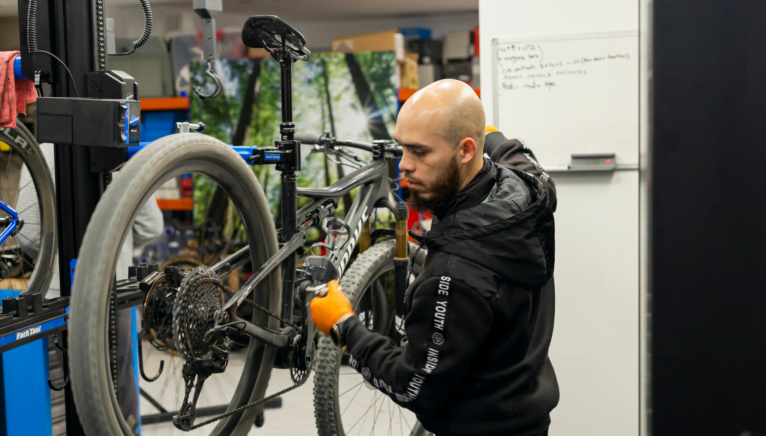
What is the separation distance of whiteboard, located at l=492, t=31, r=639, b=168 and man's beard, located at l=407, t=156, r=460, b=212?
126cm

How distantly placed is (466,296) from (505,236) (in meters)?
0.14

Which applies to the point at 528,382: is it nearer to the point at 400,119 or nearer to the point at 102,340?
the point at 400,119

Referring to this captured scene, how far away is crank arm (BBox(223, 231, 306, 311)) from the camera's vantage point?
4.72 ft

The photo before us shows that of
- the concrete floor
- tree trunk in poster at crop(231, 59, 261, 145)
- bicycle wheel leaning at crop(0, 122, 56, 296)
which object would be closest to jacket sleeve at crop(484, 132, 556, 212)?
the concrete floor

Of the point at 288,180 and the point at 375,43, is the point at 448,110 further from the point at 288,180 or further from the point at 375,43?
the point at 375,43

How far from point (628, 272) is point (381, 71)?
2480mm

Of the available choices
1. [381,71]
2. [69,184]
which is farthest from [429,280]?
[381,71]

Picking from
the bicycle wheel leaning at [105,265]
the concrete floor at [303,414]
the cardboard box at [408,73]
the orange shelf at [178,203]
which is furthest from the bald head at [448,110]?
the orange shelf at [178,203]

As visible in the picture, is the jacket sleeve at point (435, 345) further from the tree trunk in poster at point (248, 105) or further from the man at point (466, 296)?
the tree trunk in poster at point (248, 105)

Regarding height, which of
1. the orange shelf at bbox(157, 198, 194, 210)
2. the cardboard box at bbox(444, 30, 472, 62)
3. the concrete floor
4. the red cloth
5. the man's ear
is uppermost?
the cardboard box at bbox(444, 30, 472, 62)

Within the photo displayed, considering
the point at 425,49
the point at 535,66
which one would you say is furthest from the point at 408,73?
the point at 535,66

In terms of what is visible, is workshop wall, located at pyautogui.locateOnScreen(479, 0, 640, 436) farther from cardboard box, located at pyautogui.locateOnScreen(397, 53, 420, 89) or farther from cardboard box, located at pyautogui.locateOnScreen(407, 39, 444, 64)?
cardboard box, located at pyautogui.locateOnScreen(407, 39, 444, 64)

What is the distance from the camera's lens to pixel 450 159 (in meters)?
1.33

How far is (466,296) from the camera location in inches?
46.4
